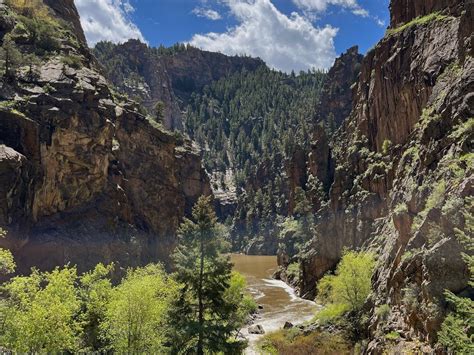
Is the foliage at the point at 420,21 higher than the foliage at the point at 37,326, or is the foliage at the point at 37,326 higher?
the foliage at the point at 420,21

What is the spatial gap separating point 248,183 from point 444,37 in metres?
139

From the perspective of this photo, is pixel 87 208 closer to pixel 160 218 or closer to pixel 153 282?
pixel 160 218

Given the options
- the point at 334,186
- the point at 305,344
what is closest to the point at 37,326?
the point at 305,344

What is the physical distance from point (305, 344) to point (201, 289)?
16903mm

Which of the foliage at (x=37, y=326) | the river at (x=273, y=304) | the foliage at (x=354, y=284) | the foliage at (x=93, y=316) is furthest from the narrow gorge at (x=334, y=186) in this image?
the foliage at (x=93, y=316)

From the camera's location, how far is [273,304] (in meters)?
62.8

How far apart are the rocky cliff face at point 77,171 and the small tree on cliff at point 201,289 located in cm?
3266

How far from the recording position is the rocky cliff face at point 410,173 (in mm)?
24188

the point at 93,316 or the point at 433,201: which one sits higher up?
the point at 433,201

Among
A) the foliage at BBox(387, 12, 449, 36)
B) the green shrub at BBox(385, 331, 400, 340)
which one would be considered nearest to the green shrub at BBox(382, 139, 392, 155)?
the foliage at BBox(387, 12, 449, 36)

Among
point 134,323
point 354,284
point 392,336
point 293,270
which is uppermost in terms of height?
point 354,284

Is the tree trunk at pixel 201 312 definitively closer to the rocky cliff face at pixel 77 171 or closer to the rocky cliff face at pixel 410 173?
the rocky cliff face at pixel 410 173

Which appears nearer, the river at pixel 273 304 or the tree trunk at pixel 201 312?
the tree trunk at pixel 201 312

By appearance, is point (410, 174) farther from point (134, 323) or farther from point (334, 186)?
point (334, 186)
